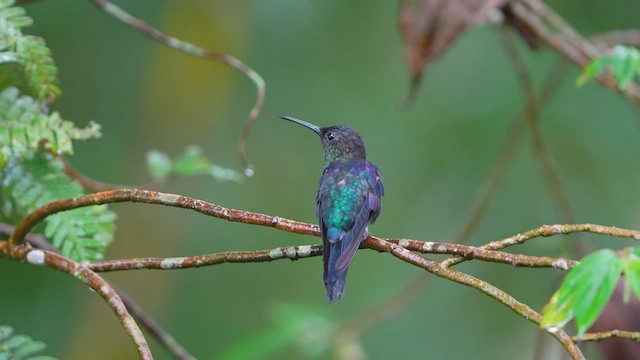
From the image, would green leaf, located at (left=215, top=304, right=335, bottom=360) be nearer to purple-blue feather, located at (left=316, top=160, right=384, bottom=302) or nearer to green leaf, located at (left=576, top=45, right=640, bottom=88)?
purple-blue feather, located at (left=316, top=160, right=384, bottom=302)

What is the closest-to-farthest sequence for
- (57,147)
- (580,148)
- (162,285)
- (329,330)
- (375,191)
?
1. (57,147)
2. (375,191)
3. (329,330)
4. (162,285)
5. (580,148)

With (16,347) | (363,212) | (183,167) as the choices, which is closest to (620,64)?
(363,212)

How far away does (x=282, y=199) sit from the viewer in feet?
21.1

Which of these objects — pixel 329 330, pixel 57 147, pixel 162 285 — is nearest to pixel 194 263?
pixel 57 147

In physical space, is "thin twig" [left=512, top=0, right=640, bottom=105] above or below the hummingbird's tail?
above

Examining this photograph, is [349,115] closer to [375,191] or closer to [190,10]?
[190,10]

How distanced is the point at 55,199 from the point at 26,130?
208 mm

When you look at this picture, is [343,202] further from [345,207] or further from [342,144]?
[342,144]

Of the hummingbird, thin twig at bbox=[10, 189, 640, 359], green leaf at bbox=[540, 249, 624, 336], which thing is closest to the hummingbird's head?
the hummingbird

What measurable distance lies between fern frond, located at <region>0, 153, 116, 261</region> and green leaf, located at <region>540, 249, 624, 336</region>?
1.27 metres

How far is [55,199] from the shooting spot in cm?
228

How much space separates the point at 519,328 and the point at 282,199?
1.94 metres

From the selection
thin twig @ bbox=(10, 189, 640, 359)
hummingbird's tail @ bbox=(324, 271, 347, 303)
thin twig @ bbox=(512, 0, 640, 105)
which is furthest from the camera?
thin twig @ bbox=(512, 0, 640, 105)

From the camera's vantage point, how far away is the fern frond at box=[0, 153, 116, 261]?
2197 millimetres
